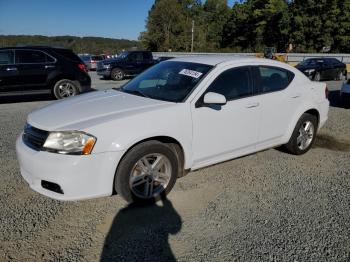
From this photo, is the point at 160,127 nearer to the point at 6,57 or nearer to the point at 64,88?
the point at 64,88

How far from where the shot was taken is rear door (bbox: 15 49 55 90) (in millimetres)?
9852

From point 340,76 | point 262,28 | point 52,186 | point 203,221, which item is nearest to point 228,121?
point 203,221

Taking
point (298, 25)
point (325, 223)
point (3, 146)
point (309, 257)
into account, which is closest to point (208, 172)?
point (325, 223)

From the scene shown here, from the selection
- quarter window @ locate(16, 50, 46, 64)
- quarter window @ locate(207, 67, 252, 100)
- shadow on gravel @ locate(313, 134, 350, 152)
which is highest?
quarter window @ locate(16, 50, 46, 64)

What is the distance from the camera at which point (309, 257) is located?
112 inches

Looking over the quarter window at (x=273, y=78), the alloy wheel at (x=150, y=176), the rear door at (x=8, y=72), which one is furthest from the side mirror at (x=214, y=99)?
the rear door at (x=8, y=72)

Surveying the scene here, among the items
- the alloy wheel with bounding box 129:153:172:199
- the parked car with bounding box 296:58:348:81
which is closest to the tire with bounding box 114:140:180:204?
the alloy wheel with bounding box 129:153:172:199

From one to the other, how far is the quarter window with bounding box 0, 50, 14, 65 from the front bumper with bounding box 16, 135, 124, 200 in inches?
295

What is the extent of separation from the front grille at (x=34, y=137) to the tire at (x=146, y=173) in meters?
0.81

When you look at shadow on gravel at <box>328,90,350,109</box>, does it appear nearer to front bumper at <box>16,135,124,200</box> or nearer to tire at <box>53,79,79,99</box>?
tire at <box>53,79,79,99</box>

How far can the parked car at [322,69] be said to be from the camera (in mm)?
17895

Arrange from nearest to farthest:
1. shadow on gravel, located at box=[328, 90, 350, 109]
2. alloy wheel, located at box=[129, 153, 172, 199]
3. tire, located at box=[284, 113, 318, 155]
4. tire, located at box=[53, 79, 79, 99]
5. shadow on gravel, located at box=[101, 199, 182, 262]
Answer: shadow on gravel, located at box=[101, 199, 182, 262], alloy wheel, located at box=[129, 153, 172, 199], tire, located at box=[284, 113, 318, 155], shadow on gravel, located at box=[328, 90, 350, 109], tire, located at box=[53, 79, 79, 99]

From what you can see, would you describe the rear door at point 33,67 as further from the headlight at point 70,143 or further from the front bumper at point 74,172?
the headlight at point 70,143

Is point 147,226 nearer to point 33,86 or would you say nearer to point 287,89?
point 287,89
